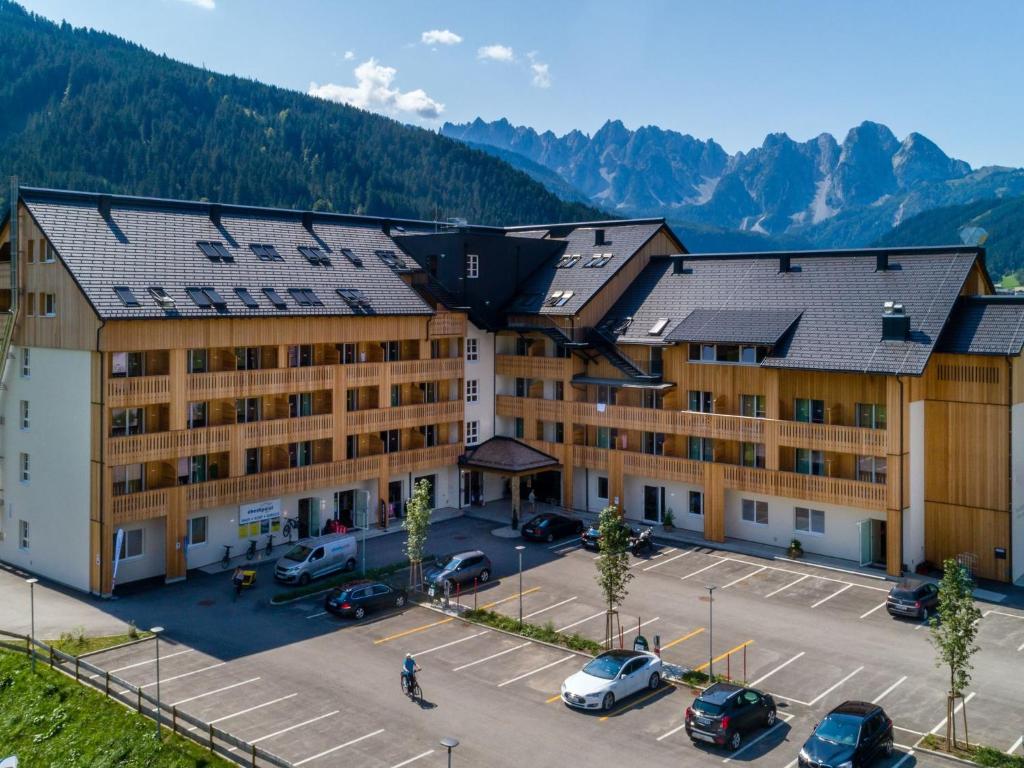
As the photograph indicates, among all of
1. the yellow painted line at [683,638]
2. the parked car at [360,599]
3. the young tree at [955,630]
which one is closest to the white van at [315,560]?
the parked car at [360,599]

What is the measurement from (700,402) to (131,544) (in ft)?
103

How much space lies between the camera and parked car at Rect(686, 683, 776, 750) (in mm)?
27719

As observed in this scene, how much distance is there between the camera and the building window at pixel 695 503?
55.0m

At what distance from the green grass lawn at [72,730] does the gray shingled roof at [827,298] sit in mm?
34281

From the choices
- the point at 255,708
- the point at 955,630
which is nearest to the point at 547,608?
the point at 255,708

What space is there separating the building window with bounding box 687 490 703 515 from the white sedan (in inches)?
897

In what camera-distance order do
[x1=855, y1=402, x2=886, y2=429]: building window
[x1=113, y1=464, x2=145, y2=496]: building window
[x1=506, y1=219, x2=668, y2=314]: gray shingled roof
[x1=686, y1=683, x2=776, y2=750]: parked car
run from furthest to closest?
[x1=506, y1=219, x2=668, y2=314]: gray shingled roof, [x1=855, y1=402, x2=886, y2=429]: building window, [x1=113, y1=464, x2=145, y2=496]: building window, [x1=686, y1=683, x2=776, y2=750]: parked car

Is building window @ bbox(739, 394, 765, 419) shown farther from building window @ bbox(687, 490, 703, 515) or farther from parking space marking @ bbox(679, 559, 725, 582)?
parking space marking @ bbox(679, 559, 725, 582)

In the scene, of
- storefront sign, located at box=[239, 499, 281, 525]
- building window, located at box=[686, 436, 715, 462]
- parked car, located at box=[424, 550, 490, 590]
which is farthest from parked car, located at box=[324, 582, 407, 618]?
building window, located at box=[686, 436, 715, 462]

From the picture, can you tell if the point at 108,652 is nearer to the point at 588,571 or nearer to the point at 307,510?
the point at 307,510

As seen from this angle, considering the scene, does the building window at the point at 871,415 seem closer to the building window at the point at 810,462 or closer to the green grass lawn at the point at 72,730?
the building window at the point at 810,462

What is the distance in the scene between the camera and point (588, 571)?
4772 centimetres

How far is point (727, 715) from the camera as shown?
1093 inches

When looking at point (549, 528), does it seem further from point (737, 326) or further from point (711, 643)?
point (711, 643)
